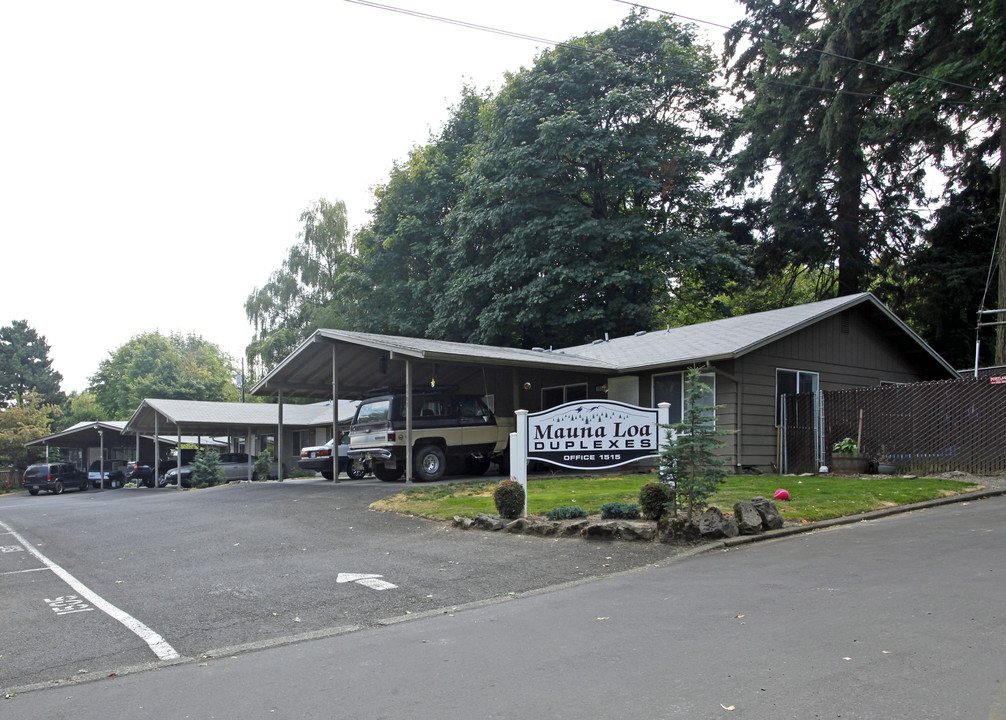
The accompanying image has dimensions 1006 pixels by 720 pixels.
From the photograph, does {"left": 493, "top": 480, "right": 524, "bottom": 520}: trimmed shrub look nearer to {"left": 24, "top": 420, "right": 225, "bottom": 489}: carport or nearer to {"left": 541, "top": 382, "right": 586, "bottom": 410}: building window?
{"left": 541, "top": 382, "right": 586, "bottom": 410}: building window

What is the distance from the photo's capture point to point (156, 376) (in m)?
64.0

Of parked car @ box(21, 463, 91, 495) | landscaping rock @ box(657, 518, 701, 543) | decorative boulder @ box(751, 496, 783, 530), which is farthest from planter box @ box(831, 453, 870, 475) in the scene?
parked car @ box(21, 463, 91, 495)

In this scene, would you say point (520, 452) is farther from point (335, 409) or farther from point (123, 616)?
point (335, 409)

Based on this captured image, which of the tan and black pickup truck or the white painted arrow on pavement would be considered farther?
the tan and black pickup truck

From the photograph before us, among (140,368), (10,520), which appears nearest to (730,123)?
(10,520)

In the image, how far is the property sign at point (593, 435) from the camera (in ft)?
36.7

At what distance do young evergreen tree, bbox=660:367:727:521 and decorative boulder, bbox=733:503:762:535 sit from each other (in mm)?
492

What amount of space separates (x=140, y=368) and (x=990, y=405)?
68327 mm

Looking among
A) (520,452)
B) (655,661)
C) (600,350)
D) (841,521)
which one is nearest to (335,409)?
(600,350)

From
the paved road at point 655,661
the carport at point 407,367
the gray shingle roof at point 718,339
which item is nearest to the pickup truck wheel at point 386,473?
the carport at point 407,367

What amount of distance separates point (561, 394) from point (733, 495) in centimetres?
1095

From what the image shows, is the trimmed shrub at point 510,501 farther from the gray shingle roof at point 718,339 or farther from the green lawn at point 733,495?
the gray shingle roof at point 718,339

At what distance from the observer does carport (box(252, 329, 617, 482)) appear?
1803cm

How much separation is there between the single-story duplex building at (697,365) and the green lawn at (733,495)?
251 cm
